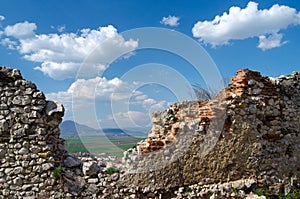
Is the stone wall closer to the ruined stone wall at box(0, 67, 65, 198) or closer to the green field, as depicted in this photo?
the ruined stone wall at box(0, 67, 65, 198)

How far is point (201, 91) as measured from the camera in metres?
8.84

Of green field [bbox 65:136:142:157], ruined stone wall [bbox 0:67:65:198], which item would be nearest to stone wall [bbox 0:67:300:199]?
ruined stone wall [bbox 0:67:65:198]

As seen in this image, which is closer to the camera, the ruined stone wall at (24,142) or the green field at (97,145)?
the ruined stone wall at (24,142)

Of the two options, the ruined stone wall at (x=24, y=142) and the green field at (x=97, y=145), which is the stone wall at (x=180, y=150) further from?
the green field at (x=97, y=145)

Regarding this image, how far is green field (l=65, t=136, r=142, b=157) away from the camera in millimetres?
7027

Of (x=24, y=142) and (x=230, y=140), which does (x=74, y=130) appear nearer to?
(x=24, y=142)

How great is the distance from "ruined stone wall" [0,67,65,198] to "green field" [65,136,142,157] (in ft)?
2.81

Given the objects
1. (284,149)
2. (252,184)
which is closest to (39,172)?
(252,184)

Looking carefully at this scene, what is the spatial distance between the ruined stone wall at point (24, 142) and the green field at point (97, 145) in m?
0.86

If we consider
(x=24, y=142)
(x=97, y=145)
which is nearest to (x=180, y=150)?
(x=97, y=145)

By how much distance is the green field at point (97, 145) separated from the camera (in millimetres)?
7027

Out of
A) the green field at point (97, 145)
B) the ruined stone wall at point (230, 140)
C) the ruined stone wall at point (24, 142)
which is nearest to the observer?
the ruined stone wall at point (24, 142)

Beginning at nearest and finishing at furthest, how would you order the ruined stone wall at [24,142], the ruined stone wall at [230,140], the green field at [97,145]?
the ruined stone wall at [24,142], the ruined stone wall at [230,140], the green field at [97,145]

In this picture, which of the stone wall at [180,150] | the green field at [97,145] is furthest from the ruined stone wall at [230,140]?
the green field at [97,145]
